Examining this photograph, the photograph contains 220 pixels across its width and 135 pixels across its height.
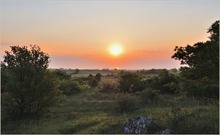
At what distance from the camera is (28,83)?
26.5 meters

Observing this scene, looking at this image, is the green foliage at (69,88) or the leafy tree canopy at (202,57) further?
the green foliage at (69,88)

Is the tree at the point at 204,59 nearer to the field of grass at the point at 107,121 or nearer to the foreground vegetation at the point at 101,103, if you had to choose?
the foreground vegetation at the point at 101,103

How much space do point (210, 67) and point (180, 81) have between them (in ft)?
9.66

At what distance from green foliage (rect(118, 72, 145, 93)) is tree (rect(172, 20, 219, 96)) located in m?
20.7

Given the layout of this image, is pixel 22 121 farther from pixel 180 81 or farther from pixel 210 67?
pixel 210 67

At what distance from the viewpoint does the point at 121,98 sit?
26.3 meters

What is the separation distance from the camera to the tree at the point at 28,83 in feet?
85.9

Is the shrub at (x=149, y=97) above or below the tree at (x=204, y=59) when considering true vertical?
below

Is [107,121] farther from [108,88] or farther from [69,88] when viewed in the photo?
[69,88]

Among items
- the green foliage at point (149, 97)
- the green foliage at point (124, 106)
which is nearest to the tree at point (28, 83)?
the green foliage at point (124, 106)

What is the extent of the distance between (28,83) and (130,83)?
1987 cm

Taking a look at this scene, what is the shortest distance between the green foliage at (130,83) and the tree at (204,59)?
68.1 feet

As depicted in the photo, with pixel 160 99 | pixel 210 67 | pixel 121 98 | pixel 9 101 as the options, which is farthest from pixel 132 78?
pixel 210 67

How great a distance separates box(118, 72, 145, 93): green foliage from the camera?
43094 millimetres
